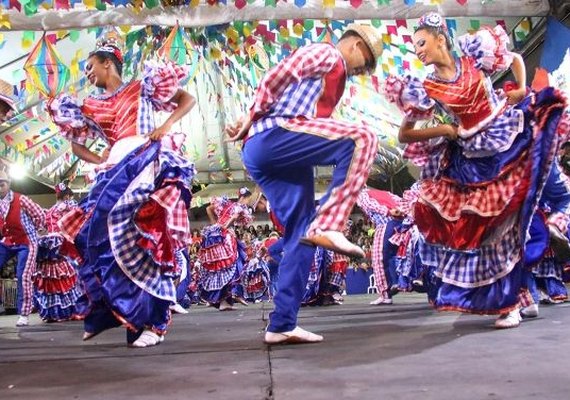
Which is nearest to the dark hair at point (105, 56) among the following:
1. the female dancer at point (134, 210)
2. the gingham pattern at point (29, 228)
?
the female dancer at point (134, 210)

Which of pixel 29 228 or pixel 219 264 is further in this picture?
pixel 219 264

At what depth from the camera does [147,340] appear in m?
2.78

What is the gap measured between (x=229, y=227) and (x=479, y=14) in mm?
3514

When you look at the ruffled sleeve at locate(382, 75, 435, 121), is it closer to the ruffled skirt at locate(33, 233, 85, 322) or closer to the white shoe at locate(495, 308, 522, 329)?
the white shoe at locate(495, 308, 522, 329)

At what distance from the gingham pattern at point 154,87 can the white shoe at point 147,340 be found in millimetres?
868

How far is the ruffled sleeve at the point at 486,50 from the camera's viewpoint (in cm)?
303

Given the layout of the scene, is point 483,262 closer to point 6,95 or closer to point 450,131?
point 450,131

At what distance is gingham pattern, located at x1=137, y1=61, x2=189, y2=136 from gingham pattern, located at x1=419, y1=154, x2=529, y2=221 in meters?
1.22

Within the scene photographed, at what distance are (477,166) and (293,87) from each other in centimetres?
100

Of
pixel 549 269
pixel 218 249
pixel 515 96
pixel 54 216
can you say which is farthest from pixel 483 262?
pixel 218 249

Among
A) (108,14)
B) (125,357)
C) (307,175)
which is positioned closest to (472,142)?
(307,175)

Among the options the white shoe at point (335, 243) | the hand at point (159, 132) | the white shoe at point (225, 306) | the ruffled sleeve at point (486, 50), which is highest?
the ruffled sleeve at point (486, 50)

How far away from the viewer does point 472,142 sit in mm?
2869

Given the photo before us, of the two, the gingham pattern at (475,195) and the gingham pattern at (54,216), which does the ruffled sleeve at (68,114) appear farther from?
the gingham pattern at (54,216)
